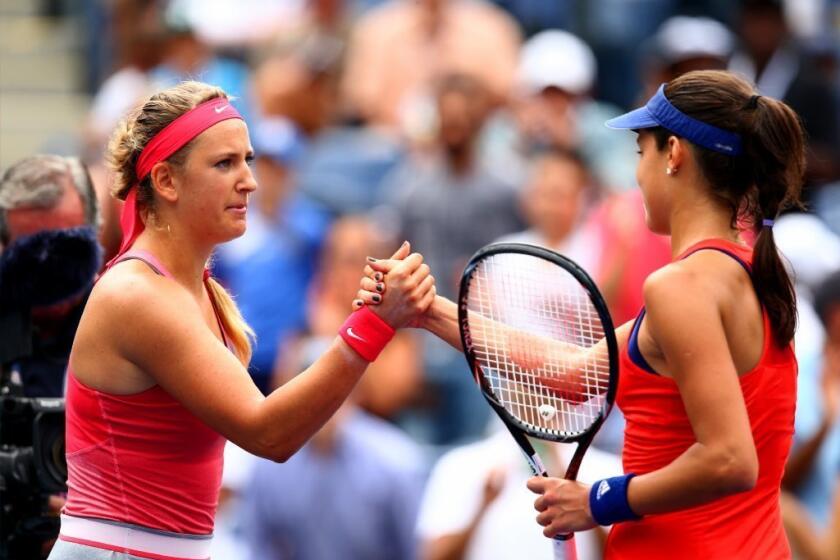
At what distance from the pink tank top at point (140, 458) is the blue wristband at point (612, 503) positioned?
A: 92 cm

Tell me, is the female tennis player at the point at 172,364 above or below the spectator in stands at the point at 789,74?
below

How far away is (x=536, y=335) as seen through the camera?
379cm

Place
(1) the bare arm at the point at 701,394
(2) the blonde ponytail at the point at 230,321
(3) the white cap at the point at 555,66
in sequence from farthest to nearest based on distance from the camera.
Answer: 1. (3) the white cap at the point at 555,66
2. (2) the blonde ponytail at the point at 230,321
3. (1) the bare arm at the point at 701,394

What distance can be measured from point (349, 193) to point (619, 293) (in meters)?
2.25

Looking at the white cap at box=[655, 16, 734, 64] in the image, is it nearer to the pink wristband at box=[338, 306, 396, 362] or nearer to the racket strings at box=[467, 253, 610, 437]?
the racket strings at box=[467, 253, 610, 437]

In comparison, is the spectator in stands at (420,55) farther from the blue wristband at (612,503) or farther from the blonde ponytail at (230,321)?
the blue wristband at (612,503)

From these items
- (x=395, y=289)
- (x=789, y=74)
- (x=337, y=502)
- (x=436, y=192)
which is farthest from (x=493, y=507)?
(x=789, y=74)

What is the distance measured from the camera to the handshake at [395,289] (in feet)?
11.7

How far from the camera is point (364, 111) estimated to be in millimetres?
9383

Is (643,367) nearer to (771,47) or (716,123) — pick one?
(716,123)

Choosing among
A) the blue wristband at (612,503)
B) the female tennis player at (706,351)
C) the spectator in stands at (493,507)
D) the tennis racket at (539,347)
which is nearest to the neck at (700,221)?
the female tennis player at (706,351)

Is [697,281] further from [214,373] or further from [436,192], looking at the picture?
[436,192]

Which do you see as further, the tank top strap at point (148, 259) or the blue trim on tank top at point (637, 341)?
the tank top strap at point (148, 259)

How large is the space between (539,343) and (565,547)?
0.50m
